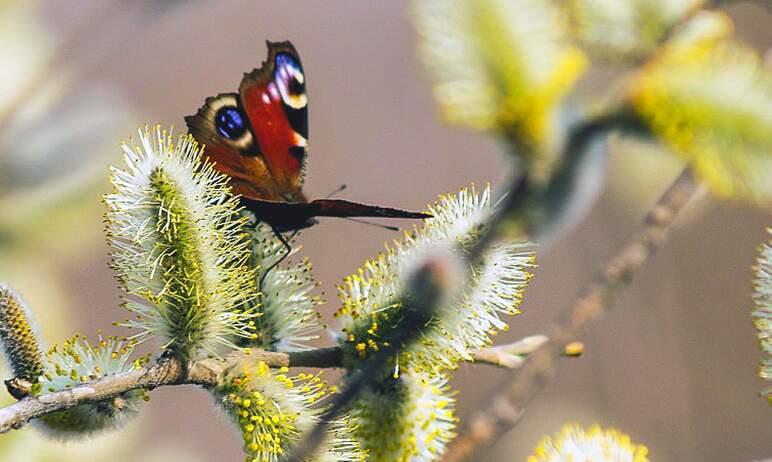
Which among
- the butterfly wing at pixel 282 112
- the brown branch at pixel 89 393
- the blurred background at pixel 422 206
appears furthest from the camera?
the blurred background at pixel 422 206

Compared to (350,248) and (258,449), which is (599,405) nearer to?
(350,248)

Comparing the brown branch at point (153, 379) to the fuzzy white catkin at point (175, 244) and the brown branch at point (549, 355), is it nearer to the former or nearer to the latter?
the fuzzy white catkin at point (175, 244)

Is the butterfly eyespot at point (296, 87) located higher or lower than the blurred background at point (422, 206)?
lower

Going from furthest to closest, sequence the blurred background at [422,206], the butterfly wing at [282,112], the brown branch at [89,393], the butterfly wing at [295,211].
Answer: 1. the blurred background at [422,206]
2. the butterfly wing at [282,112]
3. the butterfly wing at [295,211]
4. the brown branch at [89,393]

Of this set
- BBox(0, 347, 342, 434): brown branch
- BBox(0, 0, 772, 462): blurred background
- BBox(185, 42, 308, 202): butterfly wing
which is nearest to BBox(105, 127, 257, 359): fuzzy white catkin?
BBox(0, 347, 342, 434): brown branch

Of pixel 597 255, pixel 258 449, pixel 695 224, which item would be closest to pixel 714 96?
pixel 258 449

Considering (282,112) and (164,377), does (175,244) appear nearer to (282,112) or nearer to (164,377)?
(164,377)

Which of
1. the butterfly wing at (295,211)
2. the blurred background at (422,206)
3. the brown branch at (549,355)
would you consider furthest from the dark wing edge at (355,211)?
the blurred background at (422,206)
